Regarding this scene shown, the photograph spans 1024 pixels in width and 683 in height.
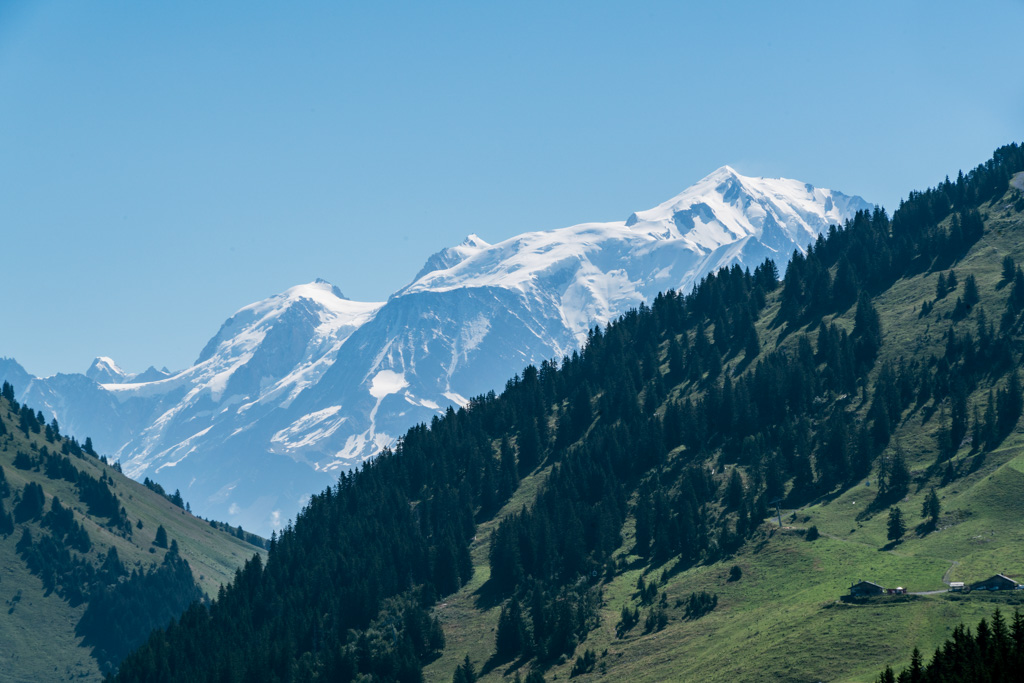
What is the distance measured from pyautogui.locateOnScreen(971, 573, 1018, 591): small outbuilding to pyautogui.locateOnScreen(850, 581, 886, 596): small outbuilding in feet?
41.4

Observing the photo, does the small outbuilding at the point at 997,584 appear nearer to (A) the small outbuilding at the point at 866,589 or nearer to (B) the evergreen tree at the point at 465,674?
(A) the small outbuilding at the point at 866,589

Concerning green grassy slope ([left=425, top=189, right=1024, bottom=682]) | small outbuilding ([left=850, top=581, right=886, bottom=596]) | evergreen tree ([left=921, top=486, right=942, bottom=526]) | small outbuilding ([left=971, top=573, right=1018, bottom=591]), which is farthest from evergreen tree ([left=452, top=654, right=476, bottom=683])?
small outbuilding ([left=971, top=573, right=1018, bottom=591])

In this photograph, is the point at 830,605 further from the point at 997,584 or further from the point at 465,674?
the point at 465,674

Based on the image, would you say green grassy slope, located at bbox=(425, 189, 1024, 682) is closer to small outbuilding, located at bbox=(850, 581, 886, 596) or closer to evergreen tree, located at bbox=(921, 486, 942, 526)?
evergreen tree, located at bbox=(921, 486, 942, 526)

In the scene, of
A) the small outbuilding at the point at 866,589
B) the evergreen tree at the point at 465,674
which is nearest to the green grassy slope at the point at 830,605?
the evergreen tree at the point at 465,674

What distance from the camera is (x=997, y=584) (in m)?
155

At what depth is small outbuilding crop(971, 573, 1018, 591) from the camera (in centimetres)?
15375

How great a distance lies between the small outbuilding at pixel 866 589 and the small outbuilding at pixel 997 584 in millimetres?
12626

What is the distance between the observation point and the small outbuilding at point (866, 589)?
164m

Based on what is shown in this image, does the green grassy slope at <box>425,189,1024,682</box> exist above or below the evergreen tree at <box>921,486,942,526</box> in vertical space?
below

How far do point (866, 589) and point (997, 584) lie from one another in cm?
1779

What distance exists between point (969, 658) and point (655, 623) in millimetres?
82411

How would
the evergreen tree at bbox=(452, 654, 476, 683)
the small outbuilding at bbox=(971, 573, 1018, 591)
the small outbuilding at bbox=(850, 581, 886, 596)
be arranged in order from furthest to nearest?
the evergreen tree at bbox=(452, 654, 476, 683), the small outbuilding at bbox=(850, 581, 886, 596), the small outbuilding at bbox=(971, 573, 1018, 591)

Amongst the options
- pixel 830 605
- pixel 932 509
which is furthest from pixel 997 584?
pixel 932 509
